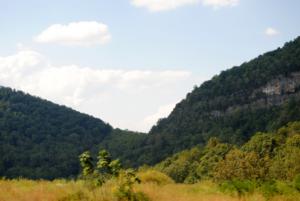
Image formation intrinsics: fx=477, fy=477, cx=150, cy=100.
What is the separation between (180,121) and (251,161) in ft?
379

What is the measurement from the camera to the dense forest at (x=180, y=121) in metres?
129

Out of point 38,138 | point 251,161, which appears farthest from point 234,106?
point 251,161

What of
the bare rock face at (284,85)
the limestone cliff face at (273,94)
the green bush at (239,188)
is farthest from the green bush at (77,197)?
the bare rock face at (284,85)

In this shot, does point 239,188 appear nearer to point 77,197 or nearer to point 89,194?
point 89,194

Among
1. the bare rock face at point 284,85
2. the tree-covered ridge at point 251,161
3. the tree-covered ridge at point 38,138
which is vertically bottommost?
the tree-covered ridge at point 251,161

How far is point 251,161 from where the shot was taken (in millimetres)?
56500

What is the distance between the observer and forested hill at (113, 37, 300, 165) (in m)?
144

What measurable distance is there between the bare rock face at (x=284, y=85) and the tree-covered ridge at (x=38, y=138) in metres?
65.7

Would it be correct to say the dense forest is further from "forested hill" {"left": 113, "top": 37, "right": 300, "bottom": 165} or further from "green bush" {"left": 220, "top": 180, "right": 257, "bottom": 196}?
"green bush" {"left": 220, "top": 180, "right": 257, "bottom": 196}

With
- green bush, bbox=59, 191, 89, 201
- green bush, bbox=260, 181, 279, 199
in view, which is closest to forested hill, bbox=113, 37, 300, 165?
green bush, bbox=260, 181, 279, 199

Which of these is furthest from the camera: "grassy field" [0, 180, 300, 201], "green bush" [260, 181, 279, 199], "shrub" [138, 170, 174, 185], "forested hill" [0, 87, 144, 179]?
"forested hill" [0, 87, 144, 179]

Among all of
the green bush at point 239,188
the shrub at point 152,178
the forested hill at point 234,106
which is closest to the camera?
→ the green bush at point 239,188

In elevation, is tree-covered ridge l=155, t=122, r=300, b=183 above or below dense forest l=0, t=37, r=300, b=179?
below

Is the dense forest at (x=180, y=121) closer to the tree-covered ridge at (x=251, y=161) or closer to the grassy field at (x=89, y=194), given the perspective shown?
the tree-covered ridge at (x=251, y=161)
